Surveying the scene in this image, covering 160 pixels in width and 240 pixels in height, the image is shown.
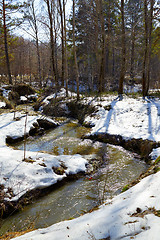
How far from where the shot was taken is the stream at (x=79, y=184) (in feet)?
11.4

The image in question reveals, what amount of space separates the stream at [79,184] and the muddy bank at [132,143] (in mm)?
266

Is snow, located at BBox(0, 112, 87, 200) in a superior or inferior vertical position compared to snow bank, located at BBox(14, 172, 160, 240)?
inferior

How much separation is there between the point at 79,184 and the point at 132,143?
323 centimetres

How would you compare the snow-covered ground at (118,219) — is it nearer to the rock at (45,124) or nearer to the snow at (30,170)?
the snow at (30,170)

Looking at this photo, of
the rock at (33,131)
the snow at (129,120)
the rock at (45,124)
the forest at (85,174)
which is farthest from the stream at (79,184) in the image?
the rock at (45,124)

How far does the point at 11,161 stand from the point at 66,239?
2982 millimetres

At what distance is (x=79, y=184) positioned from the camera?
4.66 meters

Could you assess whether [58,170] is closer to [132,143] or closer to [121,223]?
[121,223]

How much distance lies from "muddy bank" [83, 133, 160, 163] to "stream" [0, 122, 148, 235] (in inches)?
10.5

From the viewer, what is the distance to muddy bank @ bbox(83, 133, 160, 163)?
6119mm

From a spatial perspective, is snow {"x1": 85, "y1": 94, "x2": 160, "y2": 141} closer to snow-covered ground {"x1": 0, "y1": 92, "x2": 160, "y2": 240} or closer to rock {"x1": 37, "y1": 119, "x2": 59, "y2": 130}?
rock {"x1": 37, "y1": 119, "x2": 59, "y2": 130}

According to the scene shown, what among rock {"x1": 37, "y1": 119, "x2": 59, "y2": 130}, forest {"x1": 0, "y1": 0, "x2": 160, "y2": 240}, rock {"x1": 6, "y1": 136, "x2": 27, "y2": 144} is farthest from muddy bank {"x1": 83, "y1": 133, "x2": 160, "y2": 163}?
rock {"x1": 6, "y1": 136, "x2": 27, "y2": 144}

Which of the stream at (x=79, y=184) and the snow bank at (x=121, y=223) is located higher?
the snow bank at (x=121, y=223)

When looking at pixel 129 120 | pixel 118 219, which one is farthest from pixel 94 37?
pixel 118 219
